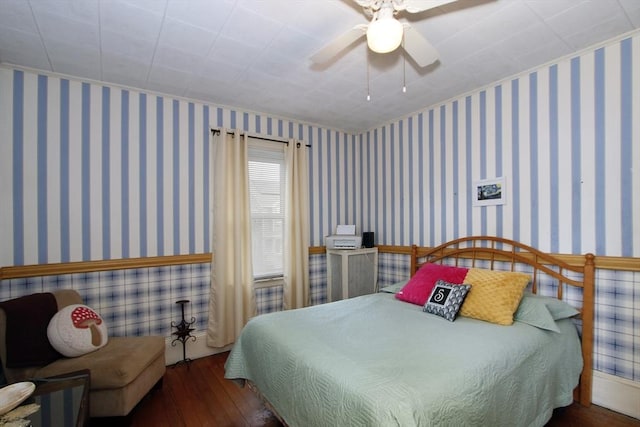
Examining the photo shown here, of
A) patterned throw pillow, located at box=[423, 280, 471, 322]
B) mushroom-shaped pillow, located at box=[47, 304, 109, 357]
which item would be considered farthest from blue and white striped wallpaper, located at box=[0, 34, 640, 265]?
patterned throw pillow, located at box=[423, 280, 471, 322]

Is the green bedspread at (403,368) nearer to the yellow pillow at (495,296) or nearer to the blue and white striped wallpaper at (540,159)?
the yellow pillow at (495,296)

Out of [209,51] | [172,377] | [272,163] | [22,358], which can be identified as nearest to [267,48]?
[209,51]

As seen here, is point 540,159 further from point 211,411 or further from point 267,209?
point 211,411

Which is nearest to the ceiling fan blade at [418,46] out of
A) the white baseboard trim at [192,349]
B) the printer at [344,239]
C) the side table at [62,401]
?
the printer at [344,239]

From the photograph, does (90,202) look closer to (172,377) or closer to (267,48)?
(172,377)

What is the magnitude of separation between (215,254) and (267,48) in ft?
6.51

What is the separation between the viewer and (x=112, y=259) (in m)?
2.78

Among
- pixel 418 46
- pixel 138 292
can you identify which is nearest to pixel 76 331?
pixel 138 292

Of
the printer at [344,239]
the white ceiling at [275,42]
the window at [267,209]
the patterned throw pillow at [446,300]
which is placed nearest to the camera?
the white ceiling at [275,42]

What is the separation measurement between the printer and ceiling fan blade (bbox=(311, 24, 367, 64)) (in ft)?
7.38

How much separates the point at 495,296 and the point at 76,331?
117 inches

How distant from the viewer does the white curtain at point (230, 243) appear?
3182mm

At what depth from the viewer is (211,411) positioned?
226 cm

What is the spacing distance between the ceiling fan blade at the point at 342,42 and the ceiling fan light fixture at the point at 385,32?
0.39 ft
